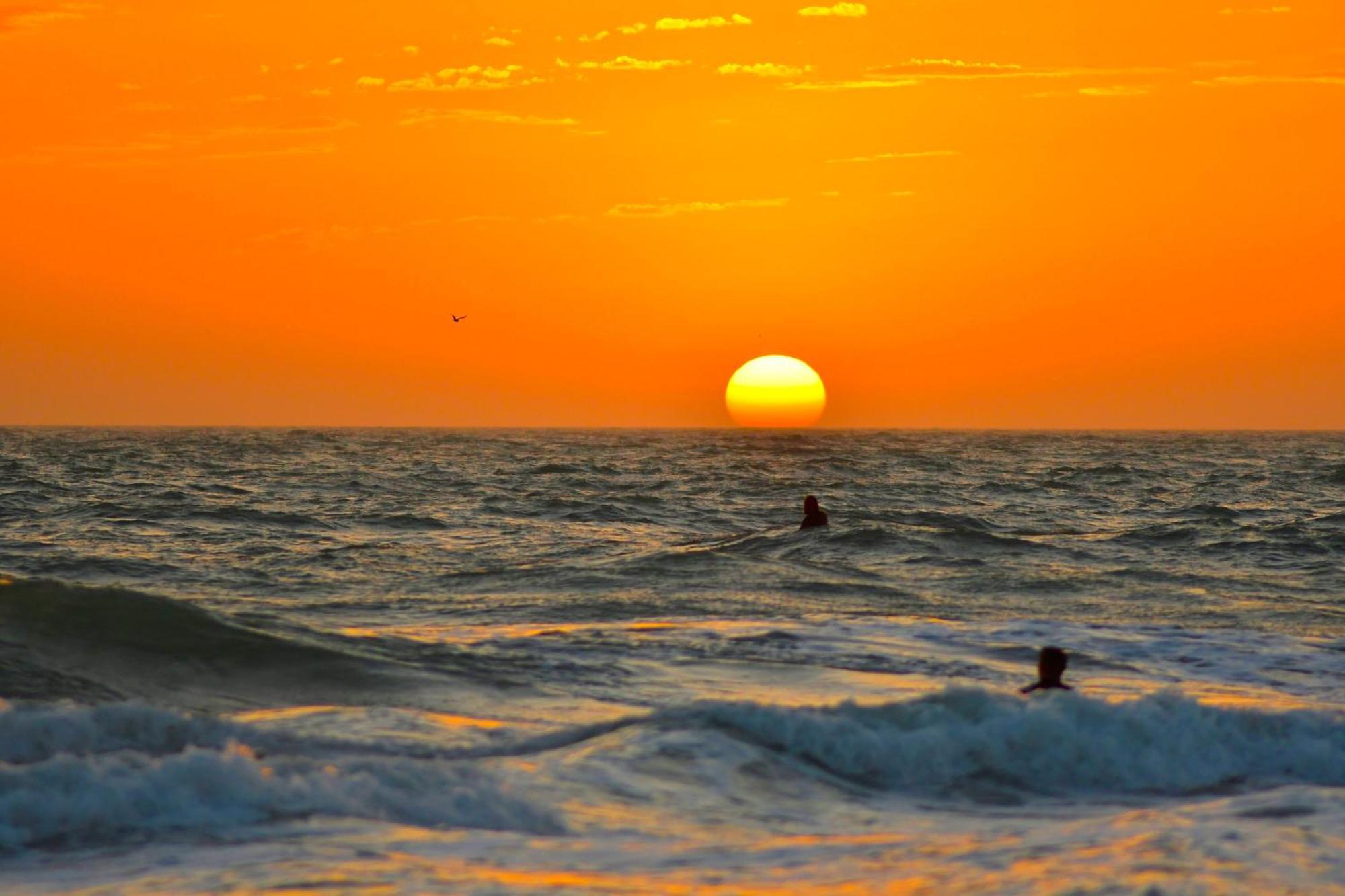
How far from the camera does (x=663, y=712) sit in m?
10.2

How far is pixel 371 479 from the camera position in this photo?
48.8 meters

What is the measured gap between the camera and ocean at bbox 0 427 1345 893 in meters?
6.99

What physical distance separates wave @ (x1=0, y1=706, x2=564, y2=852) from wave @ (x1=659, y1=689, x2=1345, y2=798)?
2358 millimetres

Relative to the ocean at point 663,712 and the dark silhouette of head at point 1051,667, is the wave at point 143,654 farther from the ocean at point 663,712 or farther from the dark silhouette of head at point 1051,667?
the dark silhouette of head at point 1051,667

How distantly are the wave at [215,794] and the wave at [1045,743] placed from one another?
7.74 feet

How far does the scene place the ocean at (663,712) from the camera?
22.9ft

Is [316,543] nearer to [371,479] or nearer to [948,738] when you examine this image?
[948,738]

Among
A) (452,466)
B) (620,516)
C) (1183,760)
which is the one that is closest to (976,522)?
(620,516)

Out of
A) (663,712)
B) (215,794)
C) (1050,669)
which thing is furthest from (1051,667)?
(215,794)

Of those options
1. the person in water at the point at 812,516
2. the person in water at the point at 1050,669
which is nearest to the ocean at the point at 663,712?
the person in water at the point at 1050,669

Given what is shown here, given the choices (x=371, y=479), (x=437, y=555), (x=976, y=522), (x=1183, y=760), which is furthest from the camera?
(x=371, y=479)

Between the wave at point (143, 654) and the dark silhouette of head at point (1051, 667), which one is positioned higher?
the dark silhouette of head at point (1051, 667)

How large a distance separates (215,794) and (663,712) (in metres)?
3.61

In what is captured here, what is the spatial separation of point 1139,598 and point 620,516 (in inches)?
641
